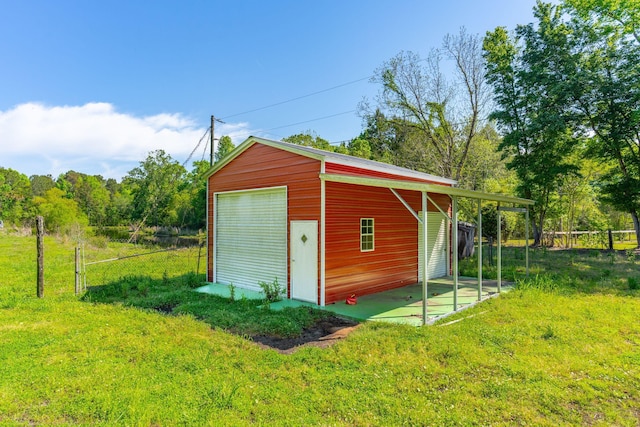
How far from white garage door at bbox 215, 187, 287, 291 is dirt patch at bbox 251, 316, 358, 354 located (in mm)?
2002

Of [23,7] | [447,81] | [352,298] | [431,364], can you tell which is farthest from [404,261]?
[447,81]

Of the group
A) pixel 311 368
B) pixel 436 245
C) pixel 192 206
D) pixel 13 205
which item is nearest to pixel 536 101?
pixel 436 245

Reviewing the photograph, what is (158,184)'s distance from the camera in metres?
34.7

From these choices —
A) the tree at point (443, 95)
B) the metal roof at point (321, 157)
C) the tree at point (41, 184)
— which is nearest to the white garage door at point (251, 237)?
the metal roof at point (321, 157)

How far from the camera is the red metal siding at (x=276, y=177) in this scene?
6473 mm

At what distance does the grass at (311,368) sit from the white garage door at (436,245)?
3.00 meters

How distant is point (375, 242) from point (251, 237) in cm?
297

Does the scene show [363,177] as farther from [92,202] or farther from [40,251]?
[92,202]

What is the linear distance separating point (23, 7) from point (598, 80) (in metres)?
20.1

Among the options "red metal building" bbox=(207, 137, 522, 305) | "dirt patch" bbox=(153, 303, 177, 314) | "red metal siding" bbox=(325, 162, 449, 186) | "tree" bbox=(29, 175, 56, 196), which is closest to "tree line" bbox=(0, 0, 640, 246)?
"red metal building" bbox=(207, 137, 522, 305)

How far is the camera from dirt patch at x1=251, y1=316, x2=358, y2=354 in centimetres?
435

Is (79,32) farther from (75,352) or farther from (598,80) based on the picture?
(598,80)

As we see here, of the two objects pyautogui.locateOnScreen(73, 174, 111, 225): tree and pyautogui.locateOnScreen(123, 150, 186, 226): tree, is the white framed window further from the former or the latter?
pyautogui.locateOnScreen(73, 174, 111, 225): tree

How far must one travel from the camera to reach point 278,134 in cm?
2234
